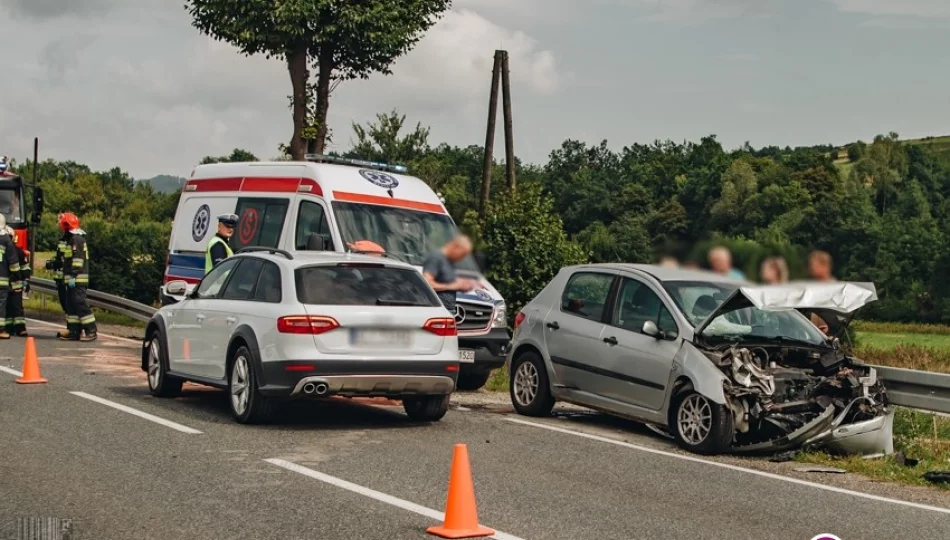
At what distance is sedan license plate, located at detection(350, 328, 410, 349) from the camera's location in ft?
36.3

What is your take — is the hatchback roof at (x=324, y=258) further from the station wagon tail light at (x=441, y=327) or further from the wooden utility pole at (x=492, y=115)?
the wooden utility pole at (x=492, y=115)

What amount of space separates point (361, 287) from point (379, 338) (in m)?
0.54

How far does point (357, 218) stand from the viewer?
50.8 ft

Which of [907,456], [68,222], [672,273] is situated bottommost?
[907,456]

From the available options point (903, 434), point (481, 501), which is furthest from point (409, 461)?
point (903, 434)

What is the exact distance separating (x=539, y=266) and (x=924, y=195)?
60.2 metres

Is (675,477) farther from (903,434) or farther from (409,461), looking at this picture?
(903,434)

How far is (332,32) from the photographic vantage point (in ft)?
95.9

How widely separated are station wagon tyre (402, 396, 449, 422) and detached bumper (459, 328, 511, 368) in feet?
8.81

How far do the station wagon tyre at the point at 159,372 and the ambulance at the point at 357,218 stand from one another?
527 mm

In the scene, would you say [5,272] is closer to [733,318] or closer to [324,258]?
[324,258]

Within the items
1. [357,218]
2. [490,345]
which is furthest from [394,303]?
[357,218]

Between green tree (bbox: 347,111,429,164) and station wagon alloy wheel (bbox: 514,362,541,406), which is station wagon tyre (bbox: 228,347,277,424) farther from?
green tree (bbox: 347,111,429,164)

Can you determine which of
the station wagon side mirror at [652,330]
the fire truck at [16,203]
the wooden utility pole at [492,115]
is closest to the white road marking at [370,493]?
the station wagon side mirror at [652,330]
